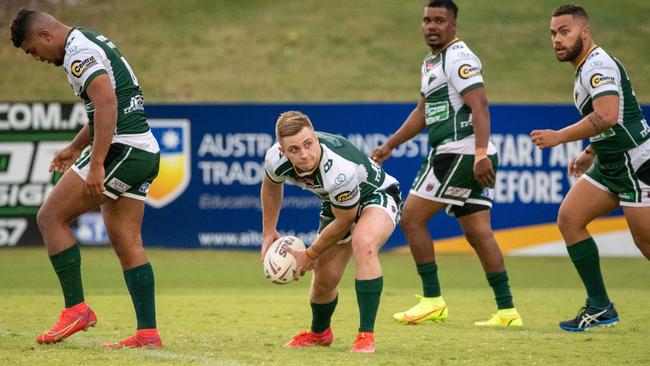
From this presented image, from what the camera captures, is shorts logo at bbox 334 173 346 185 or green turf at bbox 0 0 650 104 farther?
green turf at bbox 0 0 650 104

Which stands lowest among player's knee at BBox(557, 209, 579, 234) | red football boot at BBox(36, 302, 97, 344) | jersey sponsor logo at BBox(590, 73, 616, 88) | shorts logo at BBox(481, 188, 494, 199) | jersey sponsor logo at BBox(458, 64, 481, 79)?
red football boot at BBox(36, 302, 97, 344)

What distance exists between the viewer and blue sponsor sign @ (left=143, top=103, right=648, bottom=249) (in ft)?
53.0

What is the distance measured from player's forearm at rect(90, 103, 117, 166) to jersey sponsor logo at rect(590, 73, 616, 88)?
3.65 m

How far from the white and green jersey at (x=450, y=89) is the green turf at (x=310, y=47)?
13.6 m

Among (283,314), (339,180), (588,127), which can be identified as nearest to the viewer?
(339,180)

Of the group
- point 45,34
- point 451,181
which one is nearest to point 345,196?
point 45,34

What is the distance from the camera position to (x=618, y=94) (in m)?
8.74

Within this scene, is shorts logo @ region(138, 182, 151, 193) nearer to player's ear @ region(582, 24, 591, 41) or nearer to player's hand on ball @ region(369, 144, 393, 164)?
player's hand on ball @ region(369, 144, 393, 164)

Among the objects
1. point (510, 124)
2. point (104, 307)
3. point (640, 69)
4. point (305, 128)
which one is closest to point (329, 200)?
point (305, 128)

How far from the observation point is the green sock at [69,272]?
7.82 meters

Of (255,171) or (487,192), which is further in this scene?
(255,171)


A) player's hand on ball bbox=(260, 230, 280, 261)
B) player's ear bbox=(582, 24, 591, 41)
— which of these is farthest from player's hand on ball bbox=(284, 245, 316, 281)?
player's ear bbox=(582, 24, 591, 41)

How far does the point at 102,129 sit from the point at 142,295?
1.18 meters

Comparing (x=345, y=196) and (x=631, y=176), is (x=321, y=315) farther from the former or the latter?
(x=631, y=176)
